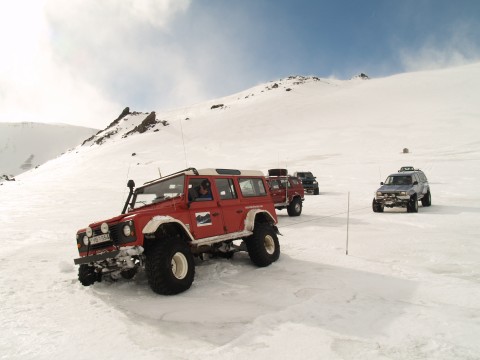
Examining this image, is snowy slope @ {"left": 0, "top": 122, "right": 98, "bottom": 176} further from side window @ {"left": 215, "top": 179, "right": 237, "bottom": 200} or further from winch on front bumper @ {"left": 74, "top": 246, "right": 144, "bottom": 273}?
winch on front bumper @ {"left": 74, "top": 246, "right": 144, "bottom": 273}

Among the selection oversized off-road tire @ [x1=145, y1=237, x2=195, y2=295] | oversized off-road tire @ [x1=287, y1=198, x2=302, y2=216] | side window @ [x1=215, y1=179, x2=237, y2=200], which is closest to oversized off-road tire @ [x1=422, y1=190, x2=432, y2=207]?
oversized off-road tire @ [x1=287, y1=198, x2=302, y2=216]

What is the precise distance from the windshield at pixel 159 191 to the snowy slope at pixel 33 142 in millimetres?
144892

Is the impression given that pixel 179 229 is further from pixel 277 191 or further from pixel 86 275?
pixel 277 191

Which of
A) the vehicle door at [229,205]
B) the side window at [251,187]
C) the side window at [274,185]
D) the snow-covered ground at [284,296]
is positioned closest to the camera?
the snow-covered ground at [284,296]

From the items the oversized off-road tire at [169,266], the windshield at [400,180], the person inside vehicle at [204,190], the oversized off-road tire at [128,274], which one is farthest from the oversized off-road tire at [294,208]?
the oversized off-road tire at [169,266]

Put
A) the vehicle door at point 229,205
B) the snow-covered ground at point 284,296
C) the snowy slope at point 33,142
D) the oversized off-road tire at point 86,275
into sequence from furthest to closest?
the snowy slope at point 33,142
the vehicle door at point 229,205
the oversized off-road tire at point 86,275
the snow-covered ground at point 284,296

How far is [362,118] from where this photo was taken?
55.8 metres

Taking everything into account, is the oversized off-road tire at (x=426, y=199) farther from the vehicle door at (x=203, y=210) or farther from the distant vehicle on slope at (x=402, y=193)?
the vehicle door at (x=203, y=210)

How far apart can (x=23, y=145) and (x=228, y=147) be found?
483 feet

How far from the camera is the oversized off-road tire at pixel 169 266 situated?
17.9ft

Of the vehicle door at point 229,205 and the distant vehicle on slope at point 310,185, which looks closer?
the vehicle door at point 229,205

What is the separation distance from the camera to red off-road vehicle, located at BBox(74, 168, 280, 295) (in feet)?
18.1

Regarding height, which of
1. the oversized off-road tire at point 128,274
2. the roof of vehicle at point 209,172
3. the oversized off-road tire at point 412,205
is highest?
the roof of vehicle at point 209,172

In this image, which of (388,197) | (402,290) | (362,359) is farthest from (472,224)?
(362,359)
